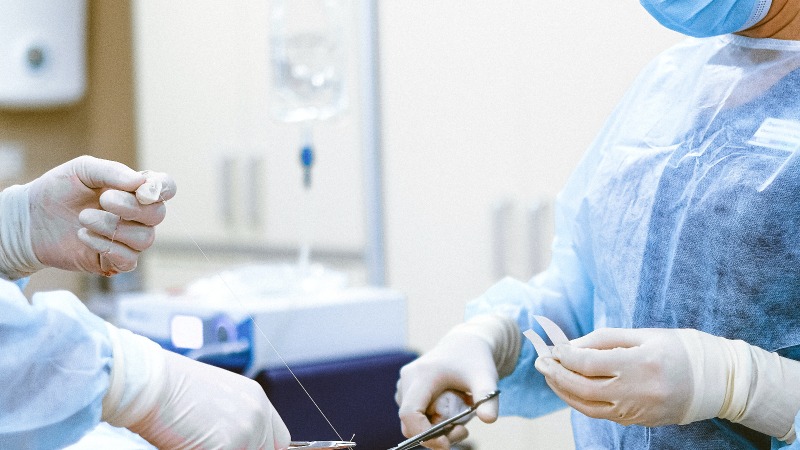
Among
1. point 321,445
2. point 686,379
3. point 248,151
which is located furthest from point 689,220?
point 248,151

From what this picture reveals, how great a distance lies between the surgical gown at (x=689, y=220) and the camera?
1.00m

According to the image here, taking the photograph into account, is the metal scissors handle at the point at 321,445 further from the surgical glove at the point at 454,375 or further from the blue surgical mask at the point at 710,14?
the blue surgical mask at the point at 710,14

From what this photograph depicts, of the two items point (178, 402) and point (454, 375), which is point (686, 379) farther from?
point (178, 402)

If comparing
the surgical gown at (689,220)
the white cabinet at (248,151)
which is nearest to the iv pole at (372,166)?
the white cabinet at (248,151)

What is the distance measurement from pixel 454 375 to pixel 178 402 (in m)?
0.40

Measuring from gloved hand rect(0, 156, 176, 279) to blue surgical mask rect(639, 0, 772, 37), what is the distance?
23.7 inches

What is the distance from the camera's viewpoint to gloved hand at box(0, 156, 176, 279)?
2.86 ft

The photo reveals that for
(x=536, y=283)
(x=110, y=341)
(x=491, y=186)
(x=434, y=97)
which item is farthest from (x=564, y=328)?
(x=434, y=97)

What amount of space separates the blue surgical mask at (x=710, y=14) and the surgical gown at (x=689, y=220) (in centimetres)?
5

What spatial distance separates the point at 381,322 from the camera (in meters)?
1.96

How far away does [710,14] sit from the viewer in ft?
3.51

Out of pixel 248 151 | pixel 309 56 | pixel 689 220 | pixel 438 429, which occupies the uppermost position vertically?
pixel 309 56

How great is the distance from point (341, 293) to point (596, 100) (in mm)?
659

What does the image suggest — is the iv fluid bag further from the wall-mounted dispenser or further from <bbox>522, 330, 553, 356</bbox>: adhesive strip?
<bbox>522, 330, 553, 356</bbox>: adhesive strip
